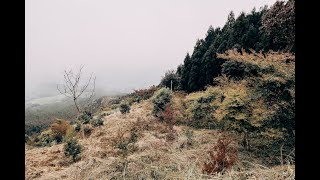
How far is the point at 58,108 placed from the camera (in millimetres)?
29516

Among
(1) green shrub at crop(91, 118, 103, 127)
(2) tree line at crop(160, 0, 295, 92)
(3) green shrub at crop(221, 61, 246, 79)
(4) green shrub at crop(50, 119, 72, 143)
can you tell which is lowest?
(4) green shrub at crop(50, 119, 72, 143)

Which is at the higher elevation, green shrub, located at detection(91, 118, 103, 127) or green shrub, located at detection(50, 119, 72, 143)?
green shrub, located at detection(91, 118, 103, 127)

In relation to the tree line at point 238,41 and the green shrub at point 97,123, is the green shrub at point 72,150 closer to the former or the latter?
the green shrub at point 97,123

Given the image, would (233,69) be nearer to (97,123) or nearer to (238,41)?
(238,41)

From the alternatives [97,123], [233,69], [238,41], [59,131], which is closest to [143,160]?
[97,123]

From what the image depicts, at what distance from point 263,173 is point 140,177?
183 centimetres

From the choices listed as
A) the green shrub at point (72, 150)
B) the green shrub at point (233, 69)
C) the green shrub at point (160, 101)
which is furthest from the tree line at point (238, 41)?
the green shrub at point (72, 150)

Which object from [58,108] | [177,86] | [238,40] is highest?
[238,40]

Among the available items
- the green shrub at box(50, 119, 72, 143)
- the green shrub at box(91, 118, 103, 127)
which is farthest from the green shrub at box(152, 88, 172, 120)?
the green shrub at box(50, 119, 72, 143)

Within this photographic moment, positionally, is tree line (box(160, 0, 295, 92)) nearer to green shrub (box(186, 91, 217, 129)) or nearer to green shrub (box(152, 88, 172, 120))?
green shrub (box(186, 91, 217, 129))

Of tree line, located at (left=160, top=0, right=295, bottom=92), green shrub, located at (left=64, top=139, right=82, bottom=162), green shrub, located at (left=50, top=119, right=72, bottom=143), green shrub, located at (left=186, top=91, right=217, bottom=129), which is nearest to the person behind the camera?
green shrub, located at (left=64, top=139, right=82, bottom=162)
